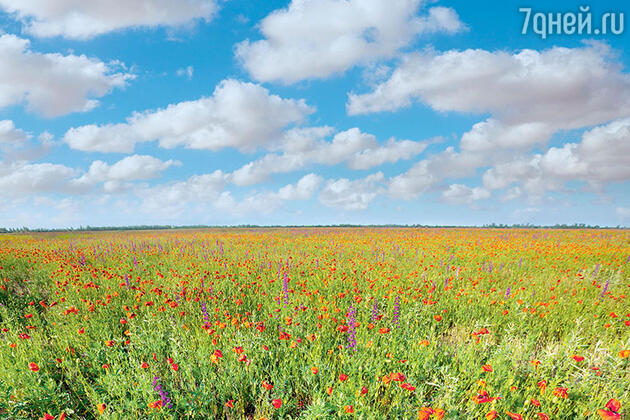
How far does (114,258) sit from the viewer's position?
10.2 m

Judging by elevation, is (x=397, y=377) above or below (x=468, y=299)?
above

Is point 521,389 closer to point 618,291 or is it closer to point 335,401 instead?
point 335,401

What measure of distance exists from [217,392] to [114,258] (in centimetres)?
962

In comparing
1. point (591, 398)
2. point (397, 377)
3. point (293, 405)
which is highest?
point (397, 377)

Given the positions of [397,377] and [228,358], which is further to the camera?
[228,358]

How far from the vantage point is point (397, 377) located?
6.76 feet

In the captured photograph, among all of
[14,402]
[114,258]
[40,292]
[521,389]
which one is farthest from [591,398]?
[114,258]

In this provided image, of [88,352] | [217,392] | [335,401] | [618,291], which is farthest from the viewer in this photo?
[618,291]

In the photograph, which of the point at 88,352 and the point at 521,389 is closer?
the point at 521,389

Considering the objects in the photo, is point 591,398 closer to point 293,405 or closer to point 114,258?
point 293,405

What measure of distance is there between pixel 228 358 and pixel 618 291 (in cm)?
831

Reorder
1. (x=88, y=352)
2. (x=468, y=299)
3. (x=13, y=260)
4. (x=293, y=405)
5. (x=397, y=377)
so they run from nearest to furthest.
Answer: (x=397, y=377) → (x=293, y=405) → (x=88, y=352) → (x=468, y=299) → (x=13, y=260)

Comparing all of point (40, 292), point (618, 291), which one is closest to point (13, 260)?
point (40, 292)

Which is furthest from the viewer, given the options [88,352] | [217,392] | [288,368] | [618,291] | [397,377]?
[618,291]
